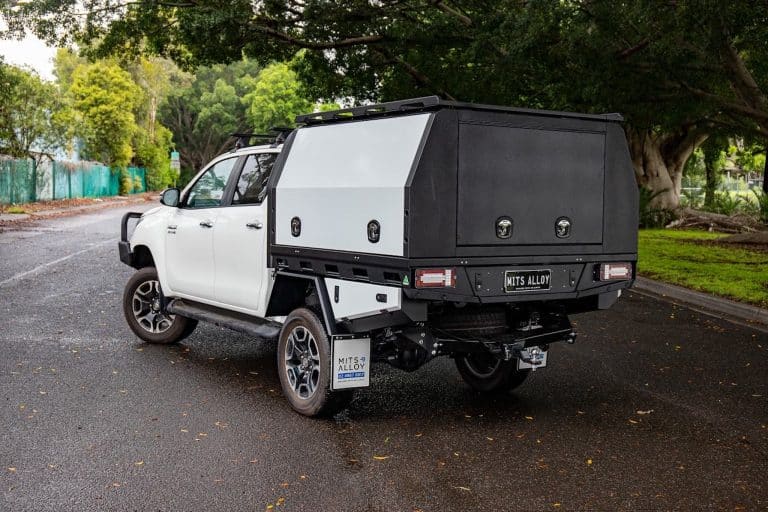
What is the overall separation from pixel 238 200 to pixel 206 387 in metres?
1.64

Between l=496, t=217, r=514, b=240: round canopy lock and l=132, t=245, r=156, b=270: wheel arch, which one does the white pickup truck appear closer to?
l=496, t=217, r=514, b=240: round canopy lock

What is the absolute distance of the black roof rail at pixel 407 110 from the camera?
5707 millimetres

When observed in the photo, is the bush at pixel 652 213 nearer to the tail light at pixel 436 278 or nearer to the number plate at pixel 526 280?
the number plate at pixel 526 280

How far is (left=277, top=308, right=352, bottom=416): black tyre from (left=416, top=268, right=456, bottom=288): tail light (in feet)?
3.24

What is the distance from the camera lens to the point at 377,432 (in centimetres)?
609

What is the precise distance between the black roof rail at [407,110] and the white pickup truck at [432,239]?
0.02m

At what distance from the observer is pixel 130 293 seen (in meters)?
9.25

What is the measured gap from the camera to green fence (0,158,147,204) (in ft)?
120

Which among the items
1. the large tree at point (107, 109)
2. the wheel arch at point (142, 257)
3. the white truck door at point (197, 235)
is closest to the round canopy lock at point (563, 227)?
the white truck door at point (197, 235)

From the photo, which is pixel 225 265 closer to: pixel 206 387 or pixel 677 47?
pixel 206 387

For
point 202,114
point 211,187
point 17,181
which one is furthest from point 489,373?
point 202,114

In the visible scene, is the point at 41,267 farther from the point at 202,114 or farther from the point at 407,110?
the point at 202,114

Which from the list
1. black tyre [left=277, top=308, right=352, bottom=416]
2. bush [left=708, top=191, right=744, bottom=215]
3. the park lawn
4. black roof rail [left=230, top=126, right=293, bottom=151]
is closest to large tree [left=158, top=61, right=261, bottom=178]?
bush [left=708, top=191, right=744, bottom=215]

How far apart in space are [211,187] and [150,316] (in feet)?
5.83
